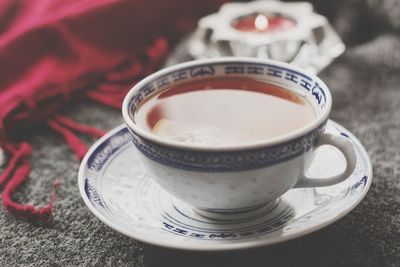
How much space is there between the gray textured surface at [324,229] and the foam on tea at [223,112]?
0.10 m

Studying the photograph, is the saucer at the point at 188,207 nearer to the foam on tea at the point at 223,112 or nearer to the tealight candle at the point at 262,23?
the foam on tea at the point at 223,112

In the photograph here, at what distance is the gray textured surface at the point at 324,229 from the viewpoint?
1.55 ft

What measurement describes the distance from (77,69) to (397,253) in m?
0.51

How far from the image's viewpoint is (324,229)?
0.50 meters

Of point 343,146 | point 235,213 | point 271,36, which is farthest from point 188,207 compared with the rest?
point 271,36

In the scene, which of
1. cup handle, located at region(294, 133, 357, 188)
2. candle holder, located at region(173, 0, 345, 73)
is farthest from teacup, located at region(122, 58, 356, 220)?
candle holder, located at region(173, 0, 345, 73)

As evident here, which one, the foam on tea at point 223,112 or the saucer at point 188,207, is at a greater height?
the foam on tea at point 223,112

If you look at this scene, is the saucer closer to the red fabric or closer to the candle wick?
the red fabric

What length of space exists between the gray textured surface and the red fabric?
0.03 metres

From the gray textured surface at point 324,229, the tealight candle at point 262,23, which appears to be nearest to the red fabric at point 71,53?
the gray textured surface at point 324,229

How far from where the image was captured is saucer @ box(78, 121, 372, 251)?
44cm

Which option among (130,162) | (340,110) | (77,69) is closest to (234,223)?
(130,162)

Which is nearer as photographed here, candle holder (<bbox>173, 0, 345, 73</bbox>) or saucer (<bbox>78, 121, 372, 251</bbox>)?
saucer (<bbox>78, 121, 372, 251</bbox>)

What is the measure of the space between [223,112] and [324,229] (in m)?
0.14
